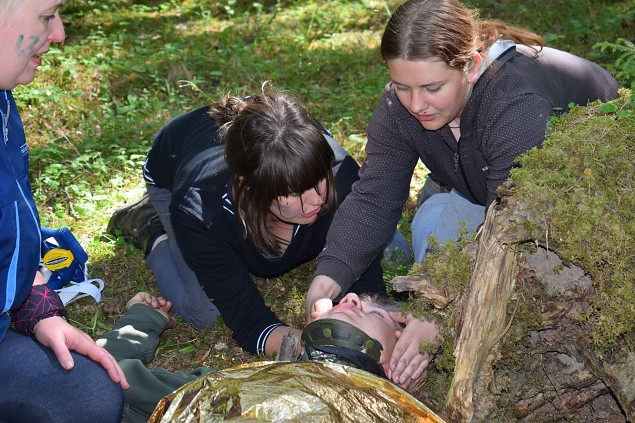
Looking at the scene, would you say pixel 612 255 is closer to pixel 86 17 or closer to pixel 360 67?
pixel 360 67

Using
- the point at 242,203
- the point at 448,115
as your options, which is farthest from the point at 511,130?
the point at 242,203

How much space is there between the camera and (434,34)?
3.05 m

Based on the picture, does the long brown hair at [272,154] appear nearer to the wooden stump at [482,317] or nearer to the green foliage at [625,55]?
the wooden stump at [482,317]

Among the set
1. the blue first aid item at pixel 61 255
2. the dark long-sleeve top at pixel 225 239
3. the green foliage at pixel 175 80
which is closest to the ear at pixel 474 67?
the dark long-sleeve top at pixel 225 239

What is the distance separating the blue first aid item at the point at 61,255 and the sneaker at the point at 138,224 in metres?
0.43

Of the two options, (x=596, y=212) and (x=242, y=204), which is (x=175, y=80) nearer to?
(x=242, y=204)

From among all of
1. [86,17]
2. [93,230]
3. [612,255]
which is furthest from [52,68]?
A: [612,255]

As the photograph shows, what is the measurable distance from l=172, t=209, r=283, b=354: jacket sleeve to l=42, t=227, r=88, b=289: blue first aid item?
0.75m

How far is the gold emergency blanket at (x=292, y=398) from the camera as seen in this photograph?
2.15 m

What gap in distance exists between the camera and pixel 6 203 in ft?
8.68

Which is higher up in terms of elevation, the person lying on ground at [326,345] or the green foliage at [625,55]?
the green foliage at [625,55]

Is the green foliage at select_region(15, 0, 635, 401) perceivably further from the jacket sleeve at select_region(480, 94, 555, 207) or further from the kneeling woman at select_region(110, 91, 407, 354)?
the jacket sleeve at select_region(480, 94, 555, 207)

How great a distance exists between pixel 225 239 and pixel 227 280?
0.71ft

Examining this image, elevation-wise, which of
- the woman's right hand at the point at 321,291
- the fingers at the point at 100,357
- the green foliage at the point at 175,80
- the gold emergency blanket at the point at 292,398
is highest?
the gold emergency blanket at the point at 292,398
